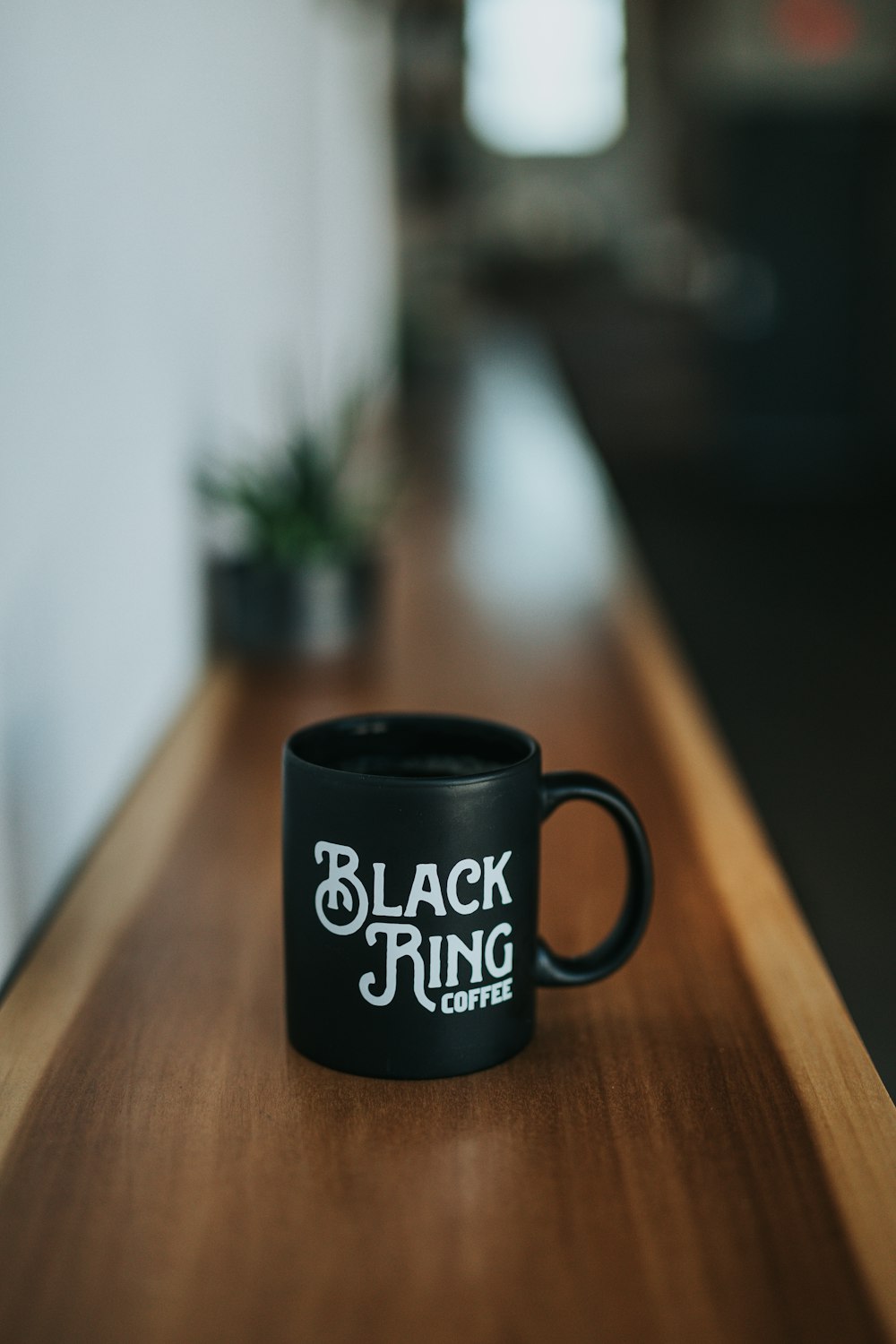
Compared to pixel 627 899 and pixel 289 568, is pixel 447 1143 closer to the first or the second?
pixel 627 899

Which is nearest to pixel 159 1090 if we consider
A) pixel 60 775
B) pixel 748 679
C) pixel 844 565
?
pixel 60 775

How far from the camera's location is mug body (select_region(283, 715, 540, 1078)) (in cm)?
40

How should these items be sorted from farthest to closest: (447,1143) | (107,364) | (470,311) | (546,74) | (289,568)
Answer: (470,311) < (546,74) < (289,568) < (107,364) < (447,1143)

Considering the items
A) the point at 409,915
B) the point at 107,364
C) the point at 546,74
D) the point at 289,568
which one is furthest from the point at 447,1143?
the point at 546,74

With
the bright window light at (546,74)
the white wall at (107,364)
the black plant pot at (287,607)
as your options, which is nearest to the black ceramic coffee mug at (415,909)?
the white wall at (107,364)

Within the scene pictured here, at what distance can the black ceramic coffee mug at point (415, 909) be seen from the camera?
40cm

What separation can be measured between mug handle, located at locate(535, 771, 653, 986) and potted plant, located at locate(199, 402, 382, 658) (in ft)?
1.84

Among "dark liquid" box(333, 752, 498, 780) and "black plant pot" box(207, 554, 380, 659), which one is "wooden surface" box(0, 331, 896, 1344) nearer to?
"dark liquid" box(333, 752, 498, 780)

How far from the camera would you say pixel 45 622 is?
0.57m

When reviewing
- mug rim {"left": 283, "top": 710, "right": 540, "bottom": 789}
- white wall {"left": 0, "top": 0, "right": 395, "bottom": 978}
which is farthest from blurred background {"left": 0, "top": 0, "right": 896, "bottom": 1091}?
mug rim {"left": 283, "top": 710, "right": 540, "bottom": 789}

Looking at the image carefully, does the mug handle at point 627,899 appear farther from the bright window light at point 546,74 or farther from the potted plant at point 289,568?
the bright window light at point 546,74

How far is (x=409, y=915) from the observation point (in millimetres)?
404

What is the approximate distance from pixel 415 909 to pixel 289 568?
0.59 meters

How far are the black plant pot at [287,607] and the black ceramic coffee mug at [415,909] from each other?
0.54 metres
